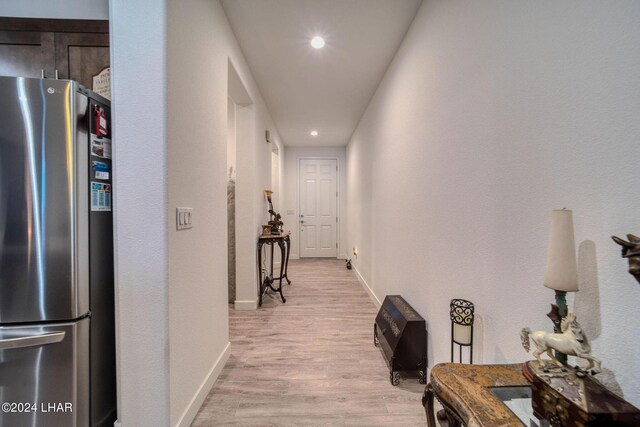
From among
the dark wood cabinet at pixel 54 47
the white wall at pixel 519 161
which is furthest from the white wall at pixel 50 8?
the white wall at pixel 519 161

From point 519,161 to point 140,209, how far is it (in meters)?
1.65

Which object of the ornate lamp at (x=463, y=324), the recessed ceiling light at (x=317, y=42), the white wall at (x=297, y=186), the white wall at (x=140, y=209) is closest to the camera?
the white wall at (x=140, y=209)

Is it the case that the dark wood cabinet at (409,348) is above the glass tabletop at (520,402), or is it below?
below

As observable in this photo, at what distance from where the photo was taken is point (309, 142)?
224 inches

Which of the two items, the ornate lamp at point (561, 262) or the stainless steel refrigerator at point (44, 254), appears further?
the stainless steel refrigerator at point (44, 254)

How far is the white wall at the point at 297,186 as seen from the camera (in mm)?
6000

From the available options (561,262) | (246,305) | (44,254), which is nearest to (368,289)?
(246,305)

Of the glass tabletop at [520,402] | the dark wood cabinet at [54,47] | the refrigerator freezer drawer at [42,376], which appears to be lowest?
the refrigerator freezer drawer at [42,376]

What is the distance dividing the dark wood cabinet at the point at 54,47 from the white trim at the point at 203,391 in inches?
76.9

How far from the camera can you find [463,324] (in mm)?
1271

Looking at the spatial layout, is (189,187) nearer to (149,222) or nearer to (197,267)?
(149,222)

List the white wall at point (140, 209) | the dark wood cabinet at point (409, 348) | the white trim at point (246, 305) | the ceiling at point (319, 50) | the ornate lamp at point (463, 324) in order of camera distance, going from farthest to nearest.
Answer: the white trim at point (246, 305)
the ceiling at point (319, 50)
the dark wood cabinet at point (409, 348)
the ornate lamp at point (463, 324)
the white wall at point (140, 209)

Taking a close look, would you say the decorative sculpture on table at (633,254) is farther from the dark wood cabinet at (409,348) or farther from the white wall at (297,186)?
the white wall at (297,186)

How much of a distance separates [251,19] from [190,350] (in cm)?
237
